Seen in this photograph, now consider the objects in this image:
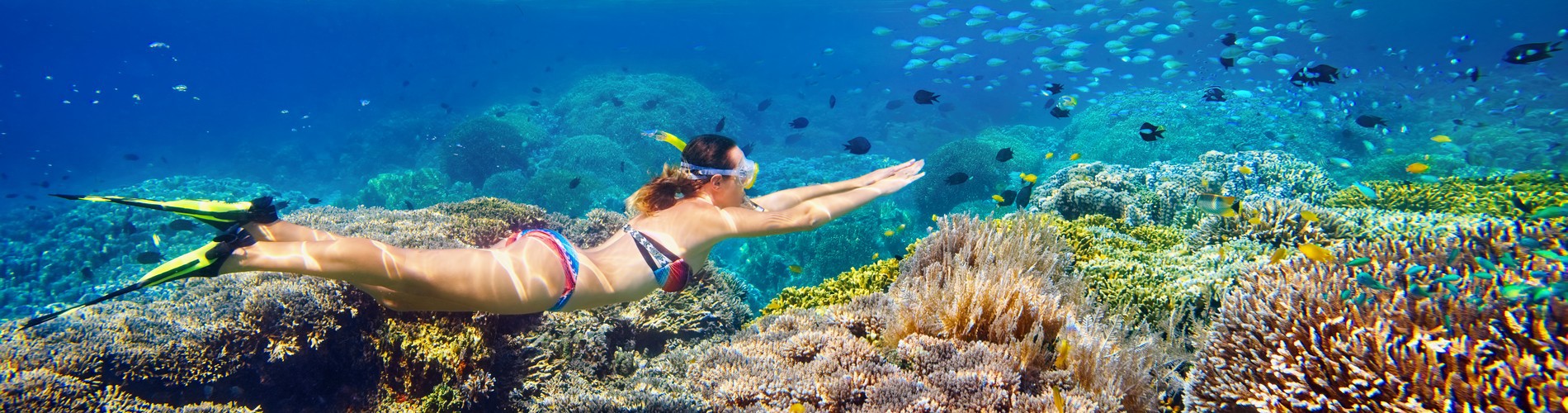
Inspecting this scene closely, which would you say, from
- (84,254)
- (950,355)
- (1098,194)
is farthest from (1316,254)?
(84,254)

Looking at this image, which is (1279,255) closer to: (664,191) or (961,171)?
(664,191)

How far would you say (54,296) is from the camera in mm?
A: 13242

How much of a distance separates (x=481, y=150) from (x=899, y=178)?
2205 centimetres

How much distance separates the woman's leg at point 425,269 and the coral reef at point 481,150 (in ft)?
69.2

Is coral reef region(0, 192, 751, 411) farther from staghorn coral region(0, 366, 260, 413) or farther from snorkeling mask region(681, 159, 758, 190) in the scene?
→ snorkeling mask region(681, 159, 758, 190)

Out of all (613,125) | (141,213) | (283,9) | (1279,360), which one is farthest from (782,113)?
(283,9)

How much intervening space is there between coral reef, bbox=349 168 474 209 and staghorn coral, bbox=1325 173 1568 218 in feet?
73.9

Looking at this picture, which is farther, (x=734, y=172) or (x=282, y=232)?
(x=734, y=172)

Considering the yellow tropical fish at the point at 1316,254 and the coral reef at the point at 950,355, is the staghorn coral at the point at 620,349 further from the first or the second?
the yellow tropical fish at the point at 1316,254

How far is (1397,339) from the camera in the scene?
230 cm

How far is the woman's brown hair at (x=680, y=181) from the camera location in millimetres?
3984

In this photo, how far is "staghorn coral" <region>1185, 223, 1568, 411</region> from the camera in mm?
2115

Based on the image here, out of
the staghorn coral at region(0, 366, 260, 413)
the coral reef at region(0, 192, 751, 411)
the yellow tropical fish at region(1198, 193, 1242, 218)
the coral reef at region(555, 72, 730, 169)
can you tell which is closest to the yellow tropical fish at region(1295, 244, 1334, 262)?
the yellow tropical fish at region(1198, 193, 1242, 218)

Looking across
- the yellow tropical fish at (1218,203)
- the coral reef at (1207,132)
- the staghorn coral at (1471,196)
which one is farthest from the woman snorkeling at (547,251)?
the coral reef at (1207,132)
